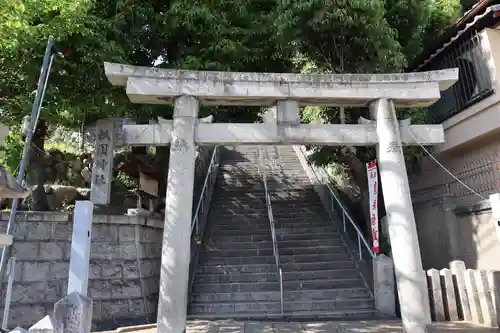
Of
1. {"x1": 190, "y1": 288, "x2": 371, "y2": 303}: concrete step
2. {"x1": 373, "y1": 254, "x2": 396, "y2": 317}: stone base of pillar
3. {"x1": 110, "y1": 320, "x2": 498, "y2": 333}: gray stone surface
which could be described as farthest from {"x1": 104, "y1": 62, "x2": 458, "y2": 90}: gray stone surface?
{"x1": 190, "y1": 288, "x2": 371, "y2": 303}: concrete step

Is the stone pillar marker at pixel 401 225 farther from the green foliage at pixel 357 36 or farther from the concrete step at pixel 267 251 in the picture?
the concrete step at pixel 267 251

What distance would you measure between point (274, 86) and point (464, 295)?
5.46m

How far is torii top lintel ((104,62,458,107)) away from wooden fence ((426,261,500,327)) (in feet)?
11.2

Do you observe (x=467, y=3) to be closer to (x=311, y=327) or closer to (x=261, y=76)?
(x=261, y=76)

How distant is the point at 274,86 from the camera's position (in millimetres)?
7023

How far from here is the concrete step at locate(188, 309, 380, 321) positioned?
7.73 m

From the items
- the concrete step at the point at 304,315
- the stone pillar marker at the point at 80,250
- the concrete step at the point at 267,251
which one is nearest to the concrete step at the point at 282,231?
the concrete step at the point at 267,251

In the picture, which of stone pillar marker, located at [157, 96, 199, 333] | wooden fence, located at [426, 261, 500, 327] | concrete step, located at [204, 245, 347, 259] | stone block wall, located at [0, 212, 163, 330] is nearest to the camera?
stone pillar marker, located at [157, 96, 199, 333]

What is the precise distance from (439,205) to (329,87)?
16.0 ft

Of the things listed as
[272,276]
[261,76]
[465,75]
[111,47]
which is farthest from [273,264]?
[465,75]

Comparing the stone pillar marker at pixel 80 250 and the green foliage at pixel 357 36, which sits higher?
the green foliage at pixel 357 36

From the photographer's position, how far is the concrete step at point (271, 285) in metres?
8.84

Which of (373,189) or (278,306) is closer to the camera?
(373,189)

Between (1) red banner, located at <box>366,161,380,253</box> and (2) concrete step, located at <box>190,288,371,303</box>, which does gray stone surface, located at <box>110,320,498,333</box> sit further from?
(1) red banner, located at <box>366,161,380,253</box>
